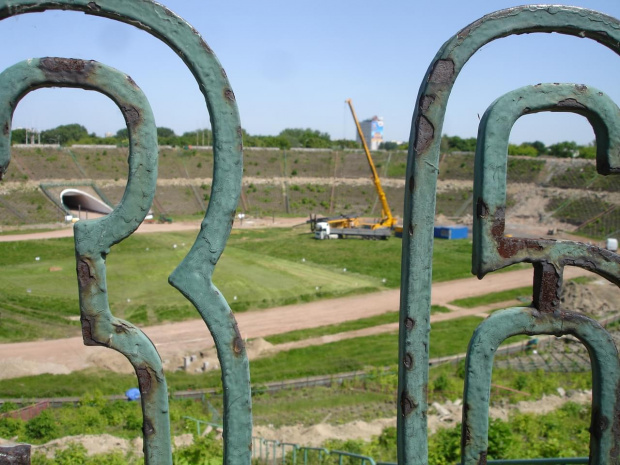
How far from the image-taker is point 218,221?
1926mm

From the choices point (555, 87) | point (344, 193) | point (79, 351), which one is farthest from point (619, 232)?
point (555, 87)

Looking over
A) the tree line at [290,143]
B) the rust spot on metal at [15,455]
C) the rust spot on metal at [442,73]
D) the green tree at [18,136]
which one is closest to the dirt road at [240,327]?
the green tree at [18,136]

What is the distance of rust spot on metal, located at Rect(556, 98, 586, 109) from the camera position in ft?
6.46

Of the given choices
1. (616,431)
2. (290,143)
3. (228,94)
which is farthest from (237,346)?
(290,143)

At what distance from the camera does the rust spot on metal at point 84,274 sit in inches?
73.7

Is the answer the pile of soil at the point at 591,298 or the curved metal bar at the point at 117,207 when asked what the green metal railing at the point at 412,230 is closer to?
the curved metal bar at the point at 117,207

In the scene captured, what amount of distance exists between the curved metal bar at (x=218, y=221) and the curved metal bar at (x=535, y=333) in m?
0.78

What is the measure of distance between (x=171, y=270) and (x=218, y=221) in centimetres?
2770

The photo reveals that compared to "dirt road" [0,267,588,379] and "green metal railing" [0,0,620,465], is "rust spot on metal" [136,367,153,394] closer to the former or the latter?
"green metal railing" [0,0,620,465]

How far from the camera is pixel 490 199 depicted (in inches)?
76.4

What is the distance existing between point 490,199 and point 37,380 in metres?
16.4

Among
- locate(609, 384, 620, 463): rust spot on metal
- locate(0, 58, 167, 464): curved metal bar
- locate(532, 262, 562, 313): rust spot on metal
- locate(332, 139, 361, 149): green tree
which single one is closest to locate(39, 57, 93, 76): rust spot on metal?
locate(0, 58, 167, 464): curved metal bar

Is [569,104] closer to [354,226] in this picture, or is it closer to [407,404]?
[407,404]

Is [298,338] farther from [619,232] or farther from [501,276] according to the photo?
[619,232]
